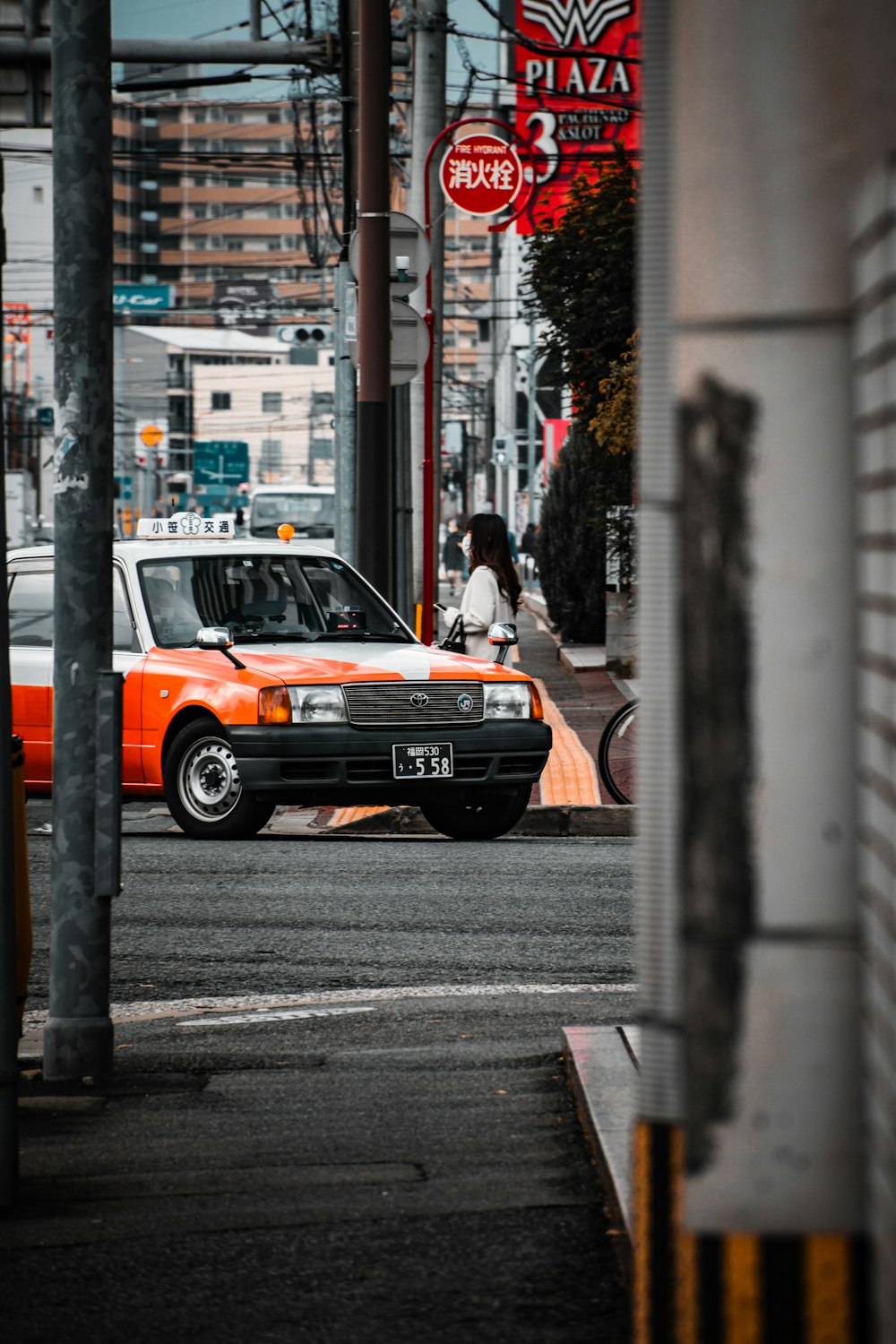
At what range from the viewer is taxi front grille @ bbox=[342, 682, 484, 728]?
1112 cm

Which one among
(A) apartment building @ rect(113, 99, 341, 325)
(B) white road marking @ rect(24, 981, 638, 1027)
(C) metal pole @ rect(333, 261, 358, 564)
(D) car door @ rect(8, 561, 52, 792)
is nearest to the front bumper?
(D) car door @ rect(8, 561, 52, 792)

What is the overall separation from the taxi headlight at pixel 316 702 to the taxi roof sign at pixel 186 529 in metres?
2.20

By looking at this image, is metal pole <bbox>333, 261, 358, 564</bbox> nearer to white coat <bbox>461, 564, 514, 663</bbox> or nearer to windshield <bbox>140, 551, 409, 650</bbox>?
white coat <bbox>461, 564, 514, 663</bbox>

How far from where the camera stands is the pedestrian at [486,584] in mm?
15398

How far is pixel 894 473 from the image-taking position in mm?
2383

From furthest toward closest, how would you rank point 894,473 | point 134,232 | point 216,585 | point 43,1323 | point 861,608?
point 134,232 < point 216,585 < point 43,1323 < point 861,608 < point 894,473

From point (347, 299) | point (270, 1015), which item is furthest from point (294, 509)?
point (270, 1015)

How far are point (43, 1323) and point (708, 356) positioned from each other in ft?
7.91

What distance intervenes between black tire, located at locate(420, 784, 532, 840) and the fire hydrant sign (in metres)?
8.79

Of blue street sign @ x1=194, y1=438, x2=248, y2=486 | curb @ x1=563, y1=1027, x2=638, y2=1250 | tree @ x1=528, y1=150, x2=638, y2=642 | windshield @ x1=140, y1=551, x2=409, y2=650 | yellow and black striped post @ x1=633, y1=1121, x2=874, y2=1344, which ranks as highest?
blue street sign @ x1=194, y1=438, x2=248, y2=486

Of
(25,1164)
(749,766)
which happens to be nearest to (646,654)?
(749,766)

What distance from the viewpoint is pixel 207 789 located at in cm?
1153

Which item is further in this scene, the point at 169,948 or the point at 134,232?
the point at 134,232

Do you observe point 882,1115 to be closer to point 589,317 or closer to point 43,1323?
point 43,1323
